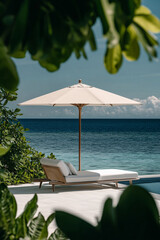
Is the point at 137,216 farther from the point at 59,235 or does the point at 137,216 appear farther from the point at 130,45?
the point at 59,235

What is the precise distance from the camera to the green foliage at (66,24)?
23.8 inches

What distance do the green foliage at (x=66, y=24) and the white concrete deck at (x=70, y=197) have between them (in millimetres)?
5649

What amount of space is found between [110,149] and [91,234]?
38.0 meters

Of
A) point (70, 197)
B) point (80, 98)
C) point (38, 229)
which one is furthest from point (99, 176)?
point (38, 229)

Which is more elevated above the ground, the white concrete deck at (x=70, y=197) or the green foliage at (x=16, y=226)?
the green foliage at (x=16, y=226)

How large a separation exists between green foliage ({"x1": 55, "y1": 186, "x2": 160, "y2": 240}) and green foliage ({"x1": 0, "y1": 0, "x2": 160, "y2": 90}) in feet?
0.79

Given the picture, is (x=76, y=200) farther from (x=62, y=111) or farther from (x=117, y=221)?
(x=62, y=111)

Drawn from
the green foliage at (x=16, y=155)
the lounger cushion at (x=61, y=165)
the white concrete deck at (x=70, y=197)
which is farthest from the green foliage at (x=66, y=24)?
the green foliage at (x=16, y=155)

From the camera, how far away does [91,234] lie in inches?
28.3

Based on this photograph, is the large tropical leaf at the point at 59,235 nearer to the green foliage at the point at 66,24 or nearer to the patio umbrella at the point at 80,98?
the green foliage at the point at 66,24

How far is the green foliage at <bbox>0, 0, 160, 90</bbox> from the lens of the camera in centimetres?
61

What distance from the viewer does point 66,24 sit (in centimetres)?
64

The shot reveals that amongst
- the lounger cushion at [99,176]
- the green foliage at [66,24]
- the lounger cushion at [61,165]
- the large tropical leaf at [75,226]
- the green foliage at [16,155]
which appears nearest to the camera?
the green foliage at [66,24]

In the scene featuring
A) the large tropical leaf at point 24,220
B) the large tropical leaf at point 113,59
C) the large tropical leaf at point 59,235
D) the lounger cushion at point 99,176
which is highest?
the large tropical leaf at point 113,59
